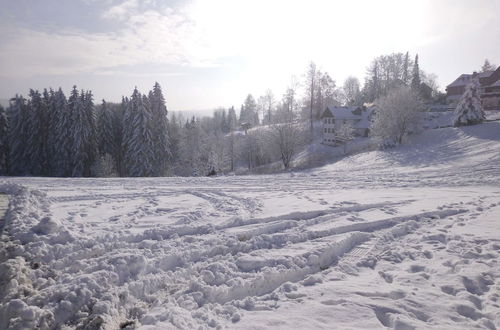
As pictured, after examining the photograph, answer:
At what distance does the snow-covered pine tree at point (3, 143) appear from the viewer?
36219 mm

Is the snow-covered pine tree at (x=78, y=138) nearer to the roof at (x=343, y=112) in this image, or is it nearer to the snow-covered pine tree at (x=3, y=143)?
the snow-covered pine tree at (x=3, y=143)

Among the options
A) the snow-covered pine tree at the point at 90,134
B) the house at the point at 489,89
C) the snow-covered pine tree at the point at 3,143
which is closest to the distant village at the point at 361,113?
the house at the point at 489,89

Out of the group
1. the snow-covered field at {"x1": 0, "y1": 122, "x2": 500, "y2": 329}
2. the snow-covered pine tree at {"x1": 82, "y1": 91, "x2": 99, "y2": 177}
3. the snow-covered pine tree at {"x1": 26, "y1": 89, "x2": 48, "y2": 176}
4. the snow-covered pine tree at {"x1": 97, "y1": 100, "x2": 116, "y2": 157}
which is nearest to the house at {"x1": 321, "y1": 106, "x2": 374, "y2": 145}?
the snow-covered pine tree at {"x1": 97, "y1": 100, "x2": 116, "y2": 157}

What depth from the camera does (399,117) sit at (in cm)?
3269

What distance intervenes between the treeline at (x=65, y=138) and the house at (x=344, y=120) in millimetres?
27643

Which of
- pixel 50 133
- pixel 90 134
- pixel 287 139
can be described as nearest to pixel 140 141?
pixel 90 134

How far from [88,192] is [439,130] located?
3578 centimetres

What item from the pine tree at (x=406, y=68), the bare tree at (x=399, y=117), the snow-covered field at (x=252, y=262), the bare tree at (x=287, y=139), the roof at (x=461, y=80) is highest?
the pine tree at (x=406, y=68)

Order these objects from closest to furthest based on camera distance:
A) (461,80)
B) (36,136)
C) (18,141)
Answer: (18,141), (36,136), (461,80)

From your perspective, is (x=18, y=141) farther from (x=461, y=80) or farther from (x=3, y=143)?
(x=461, y=80)

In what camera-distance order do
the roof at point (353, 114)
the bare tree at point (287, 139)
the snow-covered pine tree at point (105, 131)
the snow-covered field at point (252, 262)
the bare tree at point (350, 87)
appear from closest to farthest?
the snow-covered field at point (252, 262), the bare tree at point (287, 139), the snow-covered pine tree at point (105, 131), the roof at point (353, 114), the bare tree at point (350, 87)

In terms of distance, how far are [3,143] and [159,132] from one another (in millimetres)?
19478

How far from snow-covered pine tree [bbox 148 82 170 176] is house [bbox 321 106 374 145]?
83.4 feet

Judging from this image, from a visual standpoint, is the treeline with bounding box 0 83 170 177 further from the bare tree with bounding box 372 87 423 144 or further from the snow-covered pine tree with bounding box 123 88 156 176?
the bare tree with bounding box 372 87 423 144
